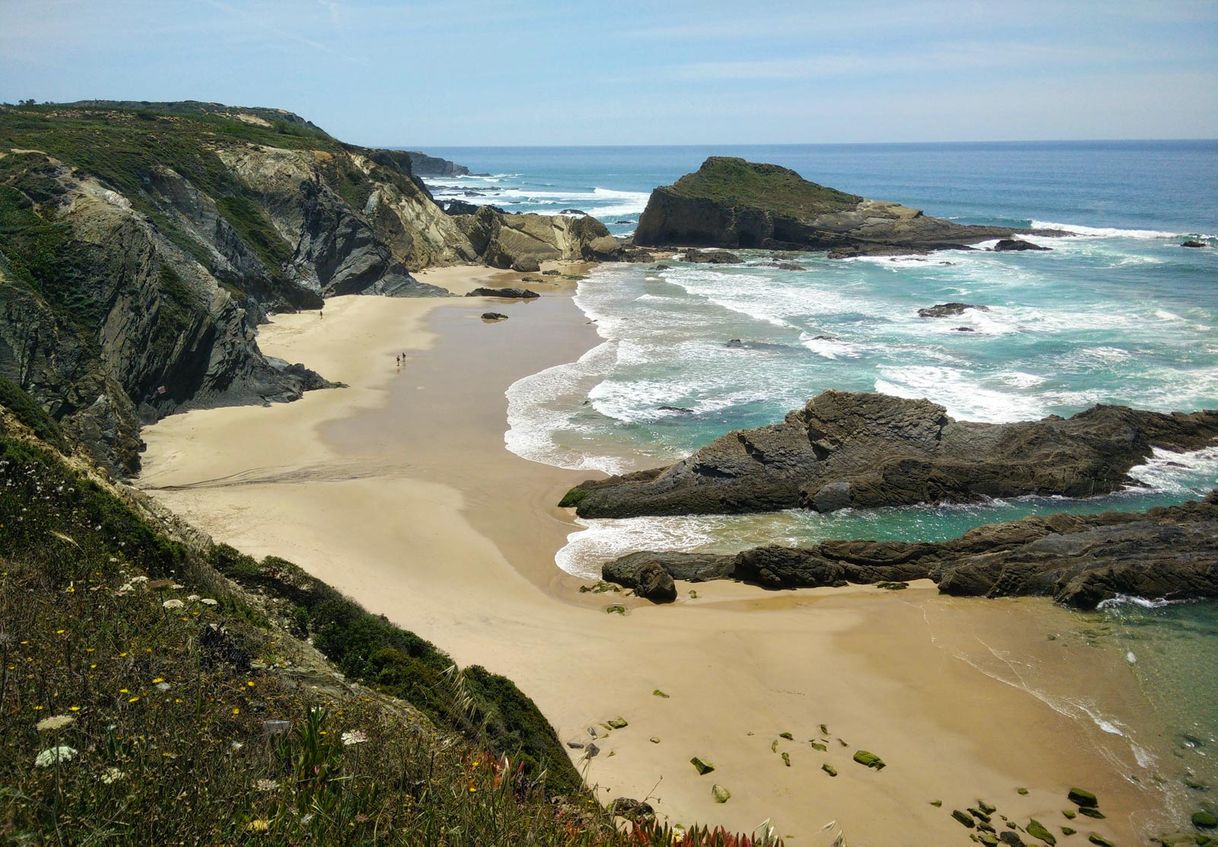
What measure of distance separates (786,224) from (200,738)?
197ft

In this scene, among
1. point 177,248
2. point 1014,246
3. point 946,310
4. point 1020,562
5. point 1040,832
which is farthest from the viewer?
point 1014,246

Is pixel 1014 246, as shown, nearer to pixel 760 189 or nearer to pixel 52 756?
pixel 760 189

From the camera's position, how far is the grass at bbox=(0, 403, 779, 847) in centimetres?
381

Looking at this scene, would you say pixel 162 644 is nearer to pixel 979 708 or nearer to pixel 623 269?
pixel 979 708

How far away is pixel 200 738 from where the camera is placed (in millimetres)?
4461

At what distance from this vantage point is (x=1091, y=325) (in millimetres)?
34344

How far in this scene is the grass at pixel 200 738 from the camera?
3.81m

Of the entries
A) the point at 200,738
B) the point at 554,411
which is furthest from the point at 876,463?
the point at 200,738

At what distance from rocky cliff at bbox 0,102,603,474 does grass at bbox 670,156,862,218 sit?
10.6m

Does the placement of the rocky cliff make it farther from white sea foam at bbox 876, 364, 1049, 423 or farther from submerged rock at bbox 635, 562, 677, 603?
white sea foam at bbox 876, 364, 1049, 423

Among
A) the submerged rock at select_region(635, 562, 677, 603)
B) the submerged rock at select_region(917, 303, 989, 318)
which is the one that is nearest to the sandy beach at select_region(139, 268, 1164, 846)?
the submerged rock at select_region(635, 562, 677, 603)

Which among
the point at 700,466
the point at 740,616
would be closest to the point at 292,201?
the point at 700,466

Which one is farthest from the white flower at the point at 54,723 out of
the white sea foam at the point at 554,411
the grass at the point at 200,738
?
the white sea foam at the point at 554,411

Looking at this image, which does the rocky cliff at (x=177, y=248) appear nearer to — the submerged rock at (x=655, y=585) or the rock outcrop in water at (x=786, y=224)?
the rock outcrop in water at (x=786, y=224)
